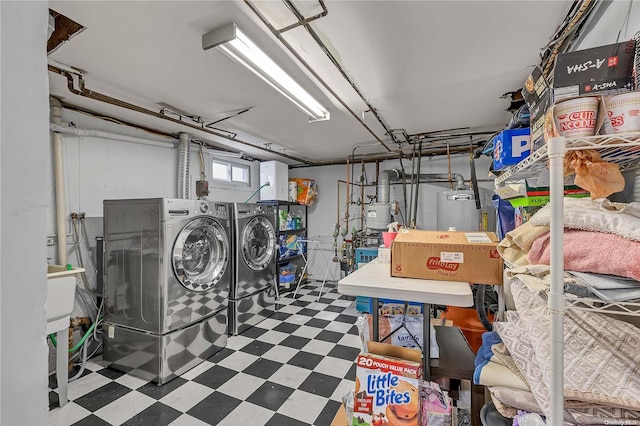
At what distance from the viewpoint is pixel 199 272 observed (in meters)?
2.67

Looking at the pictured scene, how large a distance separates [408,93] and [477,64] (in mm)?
562

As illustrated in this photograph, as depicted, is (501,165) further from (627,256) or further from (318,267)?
(318,267)

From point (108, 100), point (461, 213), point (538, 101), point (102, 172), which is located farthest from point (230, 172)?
point (538, 101)

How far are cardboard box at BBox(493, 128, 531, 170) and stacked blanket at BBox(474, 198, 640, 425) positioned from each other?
0.48m

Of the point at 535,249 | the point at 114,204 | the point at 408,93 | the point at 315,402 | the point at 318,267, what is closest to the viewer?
the point at 535,249

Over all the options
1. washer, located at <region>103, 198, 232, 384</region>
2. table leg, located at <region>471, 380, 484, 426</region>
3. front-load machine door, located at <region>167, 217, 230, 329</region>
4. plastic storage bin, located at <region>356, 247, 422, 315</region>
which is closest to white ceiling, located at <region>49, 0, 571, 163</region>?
washer, located at <region>103, 198, 232, 384</region>

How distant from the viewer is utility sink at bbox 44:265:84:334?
185 centimetres

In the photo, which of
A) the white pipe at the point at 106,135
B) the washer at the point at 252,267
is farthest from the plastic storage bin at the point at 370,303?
the white pipe at the point at 106,135

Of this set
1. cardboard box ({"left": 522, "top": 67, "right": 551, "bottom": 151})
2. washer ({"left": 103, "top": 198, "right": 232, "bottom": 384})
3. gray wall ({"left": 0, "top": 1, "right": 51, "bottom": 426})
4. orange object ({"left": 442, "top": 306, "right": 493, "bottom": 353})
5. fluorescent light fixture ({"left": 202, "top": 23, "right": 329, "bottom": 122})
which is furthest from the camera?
washer ({"left": 103, "top": 198, "right": 232, "bottom": 384})

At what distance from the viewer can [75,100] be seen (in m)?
2.40

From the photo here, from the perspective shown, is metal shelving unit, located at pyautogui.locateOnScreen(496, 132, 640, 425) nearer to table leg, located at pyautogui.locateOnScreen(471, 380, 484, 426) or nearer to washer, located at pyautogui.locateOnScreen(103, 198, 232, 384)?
table leg, located at pyautogui.locateOnScreen(471, 380, 484, 426)

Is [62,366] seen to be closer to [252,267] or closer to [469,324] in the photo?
[252,267]

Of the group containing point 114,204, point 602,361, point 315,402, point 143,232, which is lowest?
point 315,402

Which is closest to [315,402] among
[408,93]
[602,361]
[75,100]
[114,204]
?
[602,361]
